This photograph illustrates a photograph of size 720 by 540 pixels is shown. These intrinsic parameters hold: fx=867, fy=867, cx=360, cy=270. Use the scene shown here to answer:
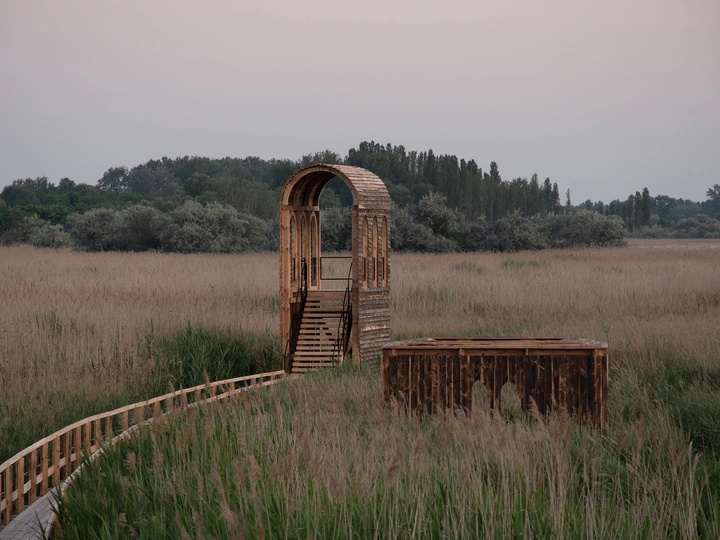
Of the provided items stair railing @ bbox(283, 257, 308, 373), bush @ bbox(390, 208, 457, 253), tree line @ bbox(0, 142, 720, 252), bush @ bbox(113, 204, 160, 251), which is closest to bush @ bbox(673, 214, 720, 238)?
tree line @ bbox(0, 142, 720, 252)

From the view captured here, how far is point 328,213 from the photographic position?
46969 millimetres

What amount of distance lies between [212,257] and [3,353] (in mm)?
25551

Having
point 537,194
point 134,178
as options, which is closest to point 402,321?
point 537,194

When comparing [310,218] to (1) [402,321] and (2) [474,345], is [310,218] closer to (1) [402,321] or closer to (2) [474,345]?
(1) [402,321]

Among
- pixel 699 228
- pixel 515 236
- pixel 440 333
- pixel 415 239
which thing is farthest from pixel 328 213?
pixel 699 228

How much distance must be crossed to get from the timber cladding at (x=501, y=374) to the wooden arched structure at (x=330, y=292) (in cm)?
474

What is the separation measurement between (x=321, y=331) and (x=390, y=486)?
33.7 ft

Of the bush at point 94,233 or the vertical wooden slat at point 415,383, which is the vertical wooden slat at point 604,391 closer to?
the vertical wooden slat at point 415,383

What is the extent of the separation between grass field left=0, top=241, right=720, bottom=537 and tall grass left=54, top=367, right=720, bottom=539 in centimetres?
4

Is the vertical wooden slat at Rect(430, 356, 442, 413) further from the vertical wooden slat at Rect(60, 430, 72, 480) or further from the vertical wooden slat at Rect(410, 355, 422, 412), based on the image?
the vertical wooden slat at Rect(60, 430, 72, 480)

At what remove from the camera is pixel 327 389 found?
12.4 meters

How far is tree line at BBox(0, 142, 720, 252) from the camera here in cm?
4853

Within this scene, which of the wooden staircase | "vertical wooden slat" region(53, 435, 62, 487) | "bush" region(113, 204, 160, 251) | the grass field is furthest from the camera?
"bush" region(113, 204, 160, 251)

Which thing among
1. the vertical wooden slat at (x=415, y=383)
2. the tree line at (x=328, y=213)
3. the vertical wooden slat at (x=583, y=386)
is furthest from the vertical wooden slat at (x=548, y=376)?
the tree line at (x=328, y=213)
